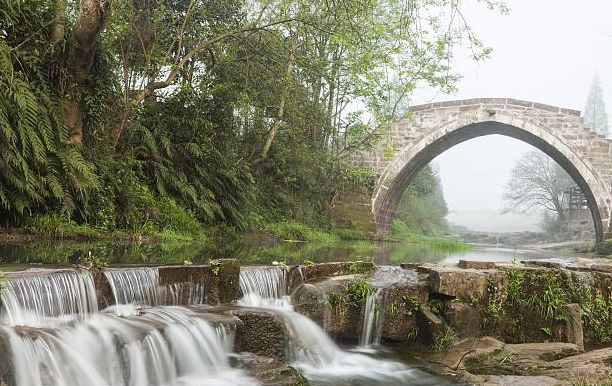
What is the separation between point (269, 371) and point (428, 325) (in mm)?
2127

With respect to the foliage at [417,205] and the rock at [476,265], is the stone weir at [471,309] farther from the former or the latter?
the foliage at [417,205]

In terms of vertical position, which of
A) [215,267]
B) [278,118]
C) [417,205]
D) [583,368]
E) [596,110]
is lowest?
[583,368]

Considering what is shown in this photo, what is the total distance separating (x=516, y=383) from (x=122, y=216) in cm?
823

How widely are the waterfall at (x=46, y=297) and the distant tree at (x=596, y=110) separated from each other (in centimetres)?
6663

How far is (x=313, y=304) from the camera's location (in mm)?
5590

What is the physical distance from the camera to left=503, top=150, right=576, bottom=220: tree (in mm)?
43812

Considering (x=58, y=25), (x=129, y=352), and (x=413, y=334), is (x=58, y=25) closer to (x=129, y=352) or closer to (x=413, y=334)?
(x=129, y=352)

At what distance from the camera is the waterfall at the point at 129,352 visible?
11.4 feet

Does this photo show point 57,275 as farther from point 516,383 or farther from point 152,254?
point 516,383

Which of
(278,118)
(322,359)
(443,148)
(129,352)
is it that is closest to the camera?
(129,352)

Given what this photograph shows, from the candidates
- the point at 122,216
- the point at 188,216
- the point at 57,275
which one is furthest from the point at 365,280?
the point at 188,216

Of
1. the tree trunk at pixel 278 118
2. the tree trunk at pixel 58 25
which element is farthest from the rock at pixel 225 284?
the tree trunk at pixel 278 118

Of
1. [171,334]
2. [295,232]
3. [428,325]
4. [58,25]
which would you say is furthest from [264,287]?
[295,232]

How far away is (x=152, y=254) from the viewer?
7.86 meters
